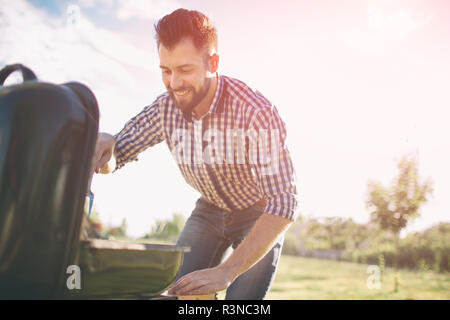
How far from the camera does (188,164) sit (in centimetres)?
228

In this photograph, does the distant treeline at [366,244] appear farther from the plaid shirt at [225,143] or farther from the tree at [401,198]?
the plaid shirt at [225,143]

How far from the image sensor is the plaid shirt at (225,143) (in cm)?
186

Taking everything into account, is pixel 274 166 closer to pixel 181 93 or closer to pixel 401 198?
pixel 181 93

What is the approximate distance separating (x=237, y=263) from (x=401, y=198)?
38.5ft

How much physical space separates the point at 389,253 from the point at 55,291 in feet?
56.5

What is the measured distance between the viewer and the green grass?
10203 millimetres

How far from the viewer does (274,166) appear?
1.81m

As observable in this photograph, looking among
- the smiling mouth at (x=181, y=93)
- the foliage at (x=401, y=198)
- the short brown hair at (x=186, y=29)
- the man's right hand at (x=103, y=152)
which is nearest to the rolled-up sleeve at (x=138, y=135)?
the man's right hand at (x=103, y=152)

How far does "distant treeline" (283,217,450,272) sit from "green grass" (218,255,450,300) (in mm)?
487

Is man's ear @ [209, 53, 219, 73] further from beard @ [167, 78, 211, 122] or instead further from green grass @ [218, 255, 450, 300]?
green grass @ [218, 255, 450, 300]

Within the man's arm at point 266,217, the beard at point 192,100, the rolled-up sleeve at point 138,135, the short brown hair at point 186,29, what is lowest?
the man's arm at point 266,217

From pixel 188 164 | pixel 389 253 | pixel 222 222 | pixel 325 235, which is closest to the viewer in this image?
pixel 188 164
